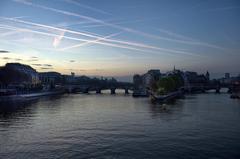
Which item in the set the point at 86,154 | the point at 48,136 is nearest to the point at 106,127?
the point at 48,136

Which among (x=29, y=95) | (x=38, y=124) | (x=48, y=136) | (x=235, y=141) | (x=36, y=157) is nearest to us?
(x=36, y=157)

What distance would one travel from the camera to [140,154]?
26188 millimetres

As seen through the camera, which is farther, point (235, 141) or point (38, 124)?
point (38, 124)

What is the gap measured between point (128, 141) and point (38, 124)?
19913 millimetres

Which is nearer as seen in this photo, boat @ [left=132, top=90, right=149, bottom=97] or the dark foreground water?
the dark foreground water

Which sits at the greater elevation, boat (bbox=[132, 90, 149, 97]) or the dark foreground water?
boat (bbox=[132, 90, 149, 97])

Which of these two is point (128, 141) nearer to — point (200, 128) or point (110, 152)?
point (110, 152)

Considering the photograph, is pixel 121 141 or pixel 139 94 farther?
pixel 139 94

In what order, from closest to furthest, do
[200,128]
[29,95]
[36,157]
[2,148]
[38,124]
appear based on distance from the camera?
1. [36,157]
2. [2,148]
3. [200,128]
4. [38,124]
5. [29,95]

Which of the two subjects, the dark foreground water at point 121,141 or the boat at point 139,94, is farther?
the boat at point 139,94

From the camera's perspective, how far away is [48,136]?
35.0 meters

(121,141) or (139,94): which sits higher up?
(139,94)

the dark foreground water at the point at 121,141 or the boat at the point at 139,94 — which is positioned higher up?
the boat at the point at 139,94

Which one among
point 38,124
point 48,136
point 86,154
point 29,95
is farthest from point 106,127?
point 29,95
